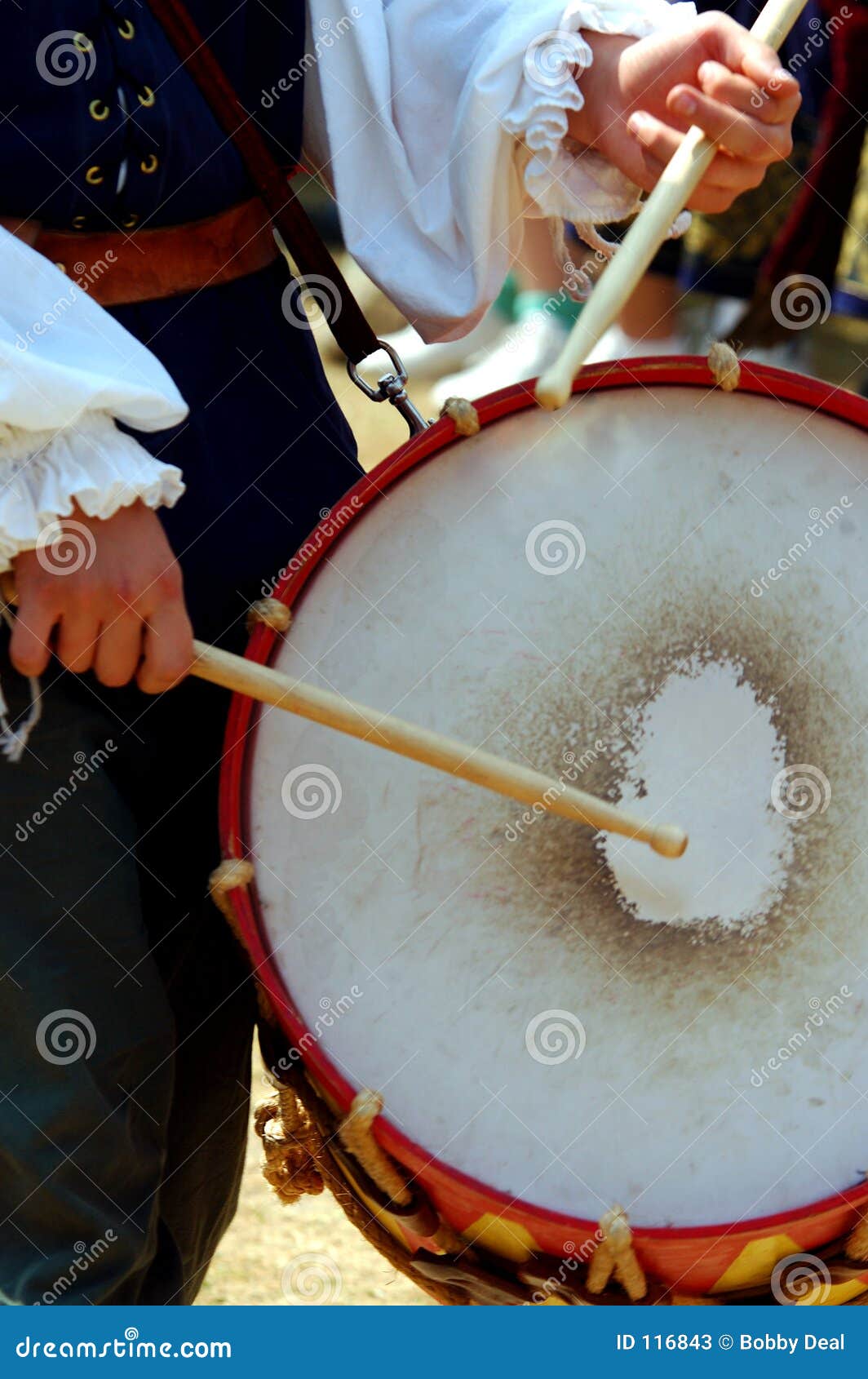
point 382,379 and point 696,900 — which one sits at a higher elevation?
point 382,379

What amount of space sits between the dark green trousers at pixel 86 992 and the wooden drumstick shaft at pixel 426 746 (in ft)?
0.50

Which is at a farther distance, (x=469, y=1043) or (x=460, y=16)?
(x=460, y=16)

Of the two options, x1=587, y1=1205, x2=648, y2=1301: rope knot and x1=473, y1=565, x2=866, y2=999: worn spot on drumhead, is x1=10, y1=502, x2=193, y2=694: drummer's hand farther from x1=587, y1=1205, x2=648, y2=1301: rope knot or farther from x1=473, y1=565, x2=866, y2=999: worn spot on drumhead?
x1=587, y1=1205, x2=648, y2=1301: rope knot

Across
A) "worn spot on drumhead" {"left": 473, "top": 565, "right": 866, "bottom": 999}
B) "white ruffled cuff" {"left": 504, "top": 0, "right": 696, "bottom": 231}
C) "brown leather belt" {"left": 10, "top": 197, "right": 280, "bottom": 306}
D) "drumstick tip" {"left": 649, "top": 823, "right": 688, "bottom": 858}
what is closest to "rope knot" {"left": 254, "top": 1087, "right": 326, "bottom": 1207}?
"worn spot on drumhead" {"left": 473, "top": 565, "right": 866, "bottom": 999}

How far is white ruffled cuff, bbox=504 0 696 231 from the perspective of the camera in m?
1.29

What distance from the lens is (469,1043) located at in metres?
1.23

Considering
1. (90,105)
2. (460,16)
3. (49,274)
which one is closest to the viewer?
(49,274)

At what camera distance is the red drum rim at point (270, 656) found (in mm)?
1174

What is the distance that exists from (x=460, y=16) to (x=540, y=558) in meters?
0.49

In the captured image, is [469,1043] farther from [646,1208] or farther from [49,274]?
[49,274]

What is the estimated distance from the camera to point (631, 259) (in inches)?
46.0

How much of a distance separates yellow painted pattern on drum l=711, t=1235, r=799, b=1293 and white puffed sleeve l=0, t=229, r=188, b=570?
2.36 ft
